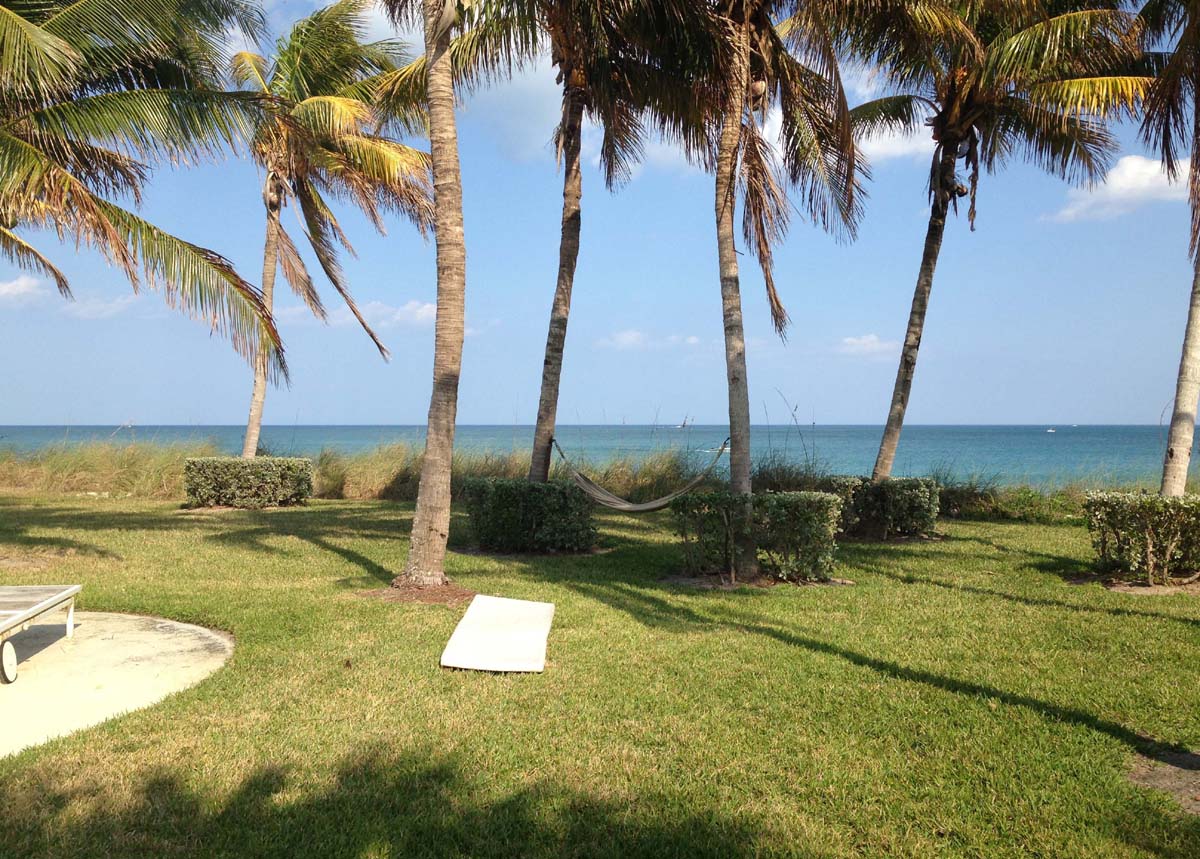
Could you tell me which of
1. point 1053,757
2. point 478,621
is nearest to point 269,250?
point 478,621

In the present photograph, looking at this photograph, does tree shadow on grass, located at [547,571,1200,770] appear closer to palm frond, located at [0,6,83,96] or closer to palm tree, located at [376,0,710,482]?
palm tree, located at [376,0,710,482]

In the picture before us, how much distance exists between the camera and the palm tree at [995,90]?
9.09 meters

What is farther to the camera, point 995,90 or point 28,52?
point 995,90

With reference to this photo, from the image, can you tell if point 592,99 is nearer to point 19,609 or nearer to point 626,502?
point 626,502

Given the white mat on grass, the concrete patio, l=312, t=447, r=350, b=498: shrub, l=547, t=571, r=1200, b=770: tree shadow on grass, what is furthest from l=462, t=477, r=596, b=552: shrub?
l=312, t=447, r=350, b=498: shrub

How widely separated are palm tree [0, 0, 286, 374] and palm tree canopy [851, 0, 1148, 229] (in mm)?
6608

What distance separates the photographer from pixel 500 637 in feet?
16.7

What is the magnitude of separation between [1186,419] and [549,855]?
708 centimetres

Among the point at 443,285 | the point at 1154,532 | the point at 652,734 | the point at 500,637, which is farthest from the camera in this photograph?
the point at 1154,532

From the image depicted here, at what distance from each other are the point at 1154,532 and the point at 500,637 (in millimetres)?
5725

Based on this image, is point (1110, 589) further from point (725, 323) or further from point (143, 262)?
point (143, 262)

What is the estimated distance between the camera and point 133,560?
320 inches

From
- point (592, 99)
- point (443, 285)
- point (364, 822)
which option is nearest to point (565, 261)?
point (592, 99)

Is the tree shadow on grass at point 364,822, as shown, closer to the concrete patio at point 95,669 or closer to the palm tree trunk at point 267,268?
the concrete patio at point 95,669
